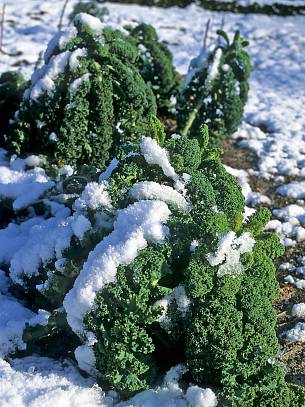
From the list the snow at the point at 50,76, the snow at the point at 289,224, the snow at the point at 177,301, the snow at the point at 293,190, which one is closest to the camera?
the snow at the point at 177,301

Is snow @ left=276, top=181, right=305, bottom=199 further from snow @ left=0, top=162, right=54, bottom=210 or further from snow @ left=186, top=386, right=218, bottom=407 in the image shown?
snow @ left=186, top=386, right=218, bottom=407

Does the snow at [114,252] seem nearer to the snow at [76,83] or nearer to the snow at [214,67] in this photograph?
the snow at [76,83]

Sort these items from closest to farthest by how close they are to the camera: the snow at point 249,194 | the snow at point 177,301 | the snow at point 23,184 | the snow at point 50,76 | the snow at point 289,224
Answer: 1. the snow at point 177,301
2. the snow at point 23,184
3. the snow at point 289,224
4. the snow at point 50,76
5. the snow at point 249,194

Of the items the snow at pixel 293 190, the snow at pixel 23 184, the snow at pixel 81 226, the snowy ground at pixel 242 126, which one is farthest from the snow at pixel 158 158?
the snow at pixel 293 190

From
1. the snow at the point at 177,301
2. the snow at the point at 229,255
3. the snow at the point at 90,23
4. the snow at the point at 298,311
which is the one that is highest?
the snow at the point at 90,23

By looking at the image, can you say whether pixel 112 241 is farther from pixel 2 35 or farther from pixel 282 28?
pixel 282 28

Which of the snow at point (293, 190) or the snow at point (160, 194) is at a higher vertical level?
the snow at point (160, 194)

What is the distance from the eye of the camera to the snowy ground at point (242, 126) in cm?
395

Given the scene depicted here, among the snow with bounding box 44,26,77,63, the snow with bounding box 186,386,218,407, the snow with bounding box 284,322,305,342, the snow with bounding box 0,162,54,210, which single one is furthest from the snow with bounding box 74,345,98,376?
the snow with bounding box 44,26,77,63

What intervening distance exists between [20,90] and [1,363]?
374 centimetres

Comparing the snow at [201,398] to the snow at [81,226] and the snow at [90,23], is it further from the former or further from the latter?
the snow at [90,23]

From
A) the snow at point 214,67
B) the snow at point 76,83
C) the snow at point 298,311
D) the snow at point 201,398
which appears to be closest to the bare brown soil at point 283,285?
the snow at point 298,311

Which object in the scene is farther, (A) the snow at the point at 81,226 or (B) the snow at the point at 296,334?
(B) the snow at the point at 296,334

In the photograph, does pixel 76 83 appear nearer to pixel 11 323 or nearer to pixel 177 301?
pixel 11 323
